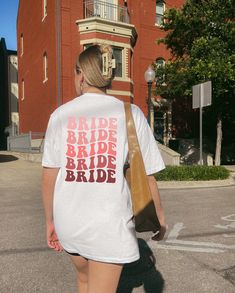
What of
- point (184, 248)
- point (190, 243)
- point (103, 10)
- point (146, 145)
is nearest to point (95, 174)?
point (146, 145)

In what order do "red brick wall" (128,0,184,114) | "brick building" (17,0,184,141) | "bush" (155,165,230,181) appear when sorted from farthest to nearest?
"red brick wall" (128,0,184,114) → "brick building" (17,0,184,141) → "bush" (155,165,230,181)

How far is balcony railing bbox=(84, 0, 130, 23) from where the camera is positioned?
68.2ft

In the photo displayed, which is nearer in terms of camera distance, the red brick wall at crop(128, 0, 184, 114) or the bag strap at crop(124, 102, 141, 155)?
the bag strap at crop(124, 102, 141, 155)

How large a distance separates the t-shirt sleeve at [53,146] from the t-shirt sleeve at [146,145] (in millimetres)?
452

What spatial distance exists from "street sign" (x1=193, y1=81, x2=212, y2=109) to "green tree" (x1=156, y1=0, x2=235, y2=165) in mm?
3160

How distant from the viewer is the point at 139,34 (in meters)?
22.3

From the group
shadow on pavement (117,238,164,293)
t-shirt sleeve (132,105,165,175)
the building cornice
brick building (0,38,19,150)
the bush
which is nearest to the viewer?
t-shirt sleeve (132,105,165,175)

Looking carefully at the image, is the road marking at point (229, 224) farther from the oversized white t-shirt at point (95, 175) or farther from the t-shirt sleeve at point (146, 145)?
the oversized white t-shirt at point (95, 175)

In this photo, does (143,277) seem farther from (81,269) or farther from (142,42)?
(142,42)

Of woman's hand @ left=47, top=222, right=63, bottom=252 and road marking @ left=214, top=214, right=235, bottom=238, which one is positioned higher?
woman's hand @ left=47, top=222, right=63, bottom=252

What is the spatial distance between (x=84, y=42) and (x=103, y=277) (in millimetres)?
19507

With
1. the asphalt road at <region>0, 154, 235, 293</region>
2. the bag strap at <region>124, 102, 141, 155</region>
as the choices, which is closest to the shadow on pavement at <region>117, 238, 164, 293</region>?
the asphalt road at <region>0, 154, 235, 293</region>

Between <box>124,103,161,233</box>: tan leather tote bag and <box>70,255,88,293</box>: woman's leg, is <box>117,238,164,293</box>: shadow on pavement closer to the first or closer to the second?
<box>70,255,88,293</box>: woman's leg

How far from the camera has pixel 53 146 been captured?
2.00 meters
